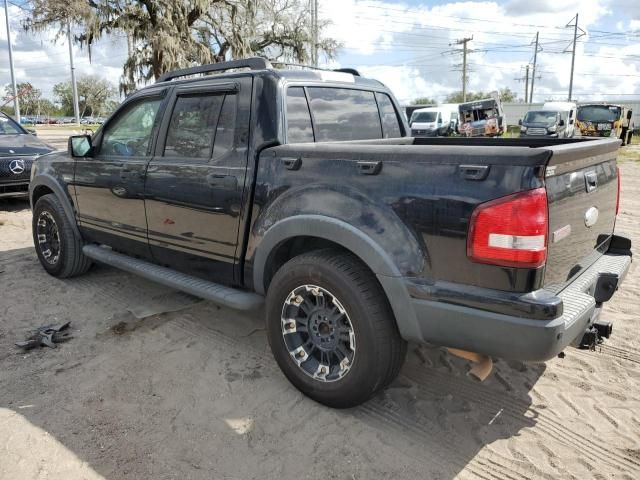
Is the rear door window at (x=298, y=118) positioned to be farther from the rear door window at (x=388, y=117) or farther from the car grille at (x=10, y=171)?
the car grille at (x=10, y=171)

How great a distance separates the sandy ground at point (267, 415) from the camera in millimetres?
2619

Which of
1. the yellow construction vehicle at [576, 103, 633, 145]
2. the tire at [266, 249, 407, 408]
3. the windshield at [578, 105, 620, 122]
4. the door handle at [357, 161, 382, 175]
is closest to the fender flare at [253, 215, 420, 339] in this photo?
the tire at [266, 249, 407, 408]

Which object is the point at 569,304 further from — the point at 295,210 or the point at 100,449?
the point at 100,449

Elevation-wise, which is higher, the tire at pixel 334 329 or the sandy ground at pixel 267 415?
the tire at pixel 334 329

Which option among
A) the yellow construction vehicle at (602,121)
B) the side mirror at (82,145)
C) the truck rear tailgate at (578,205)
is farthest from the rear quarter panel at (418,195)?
the yellow construction vehicle at (602,121)

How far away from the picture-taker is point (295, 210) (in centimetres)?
300

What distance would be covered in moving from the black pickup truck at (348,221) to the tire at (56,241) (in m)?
0.73

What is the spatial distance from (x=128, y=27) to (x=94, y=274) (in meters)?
17.0

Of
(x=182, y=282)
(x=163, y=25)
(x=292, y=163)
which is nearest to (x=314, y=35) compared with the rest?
(x=163, y=25)

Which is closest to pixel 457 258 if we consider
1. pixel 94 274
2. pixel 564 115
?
pixel 94 274

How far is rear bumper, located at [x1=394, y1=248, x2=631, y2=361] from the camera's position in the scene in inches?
89.3

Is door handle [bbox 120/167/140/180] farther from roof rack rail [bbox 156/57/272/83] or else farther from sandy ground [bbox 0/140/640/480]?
sandy ground [bbox 0/140/640/480]

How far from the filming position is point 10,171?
816cm

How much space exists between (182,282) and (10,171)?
5.97 m
